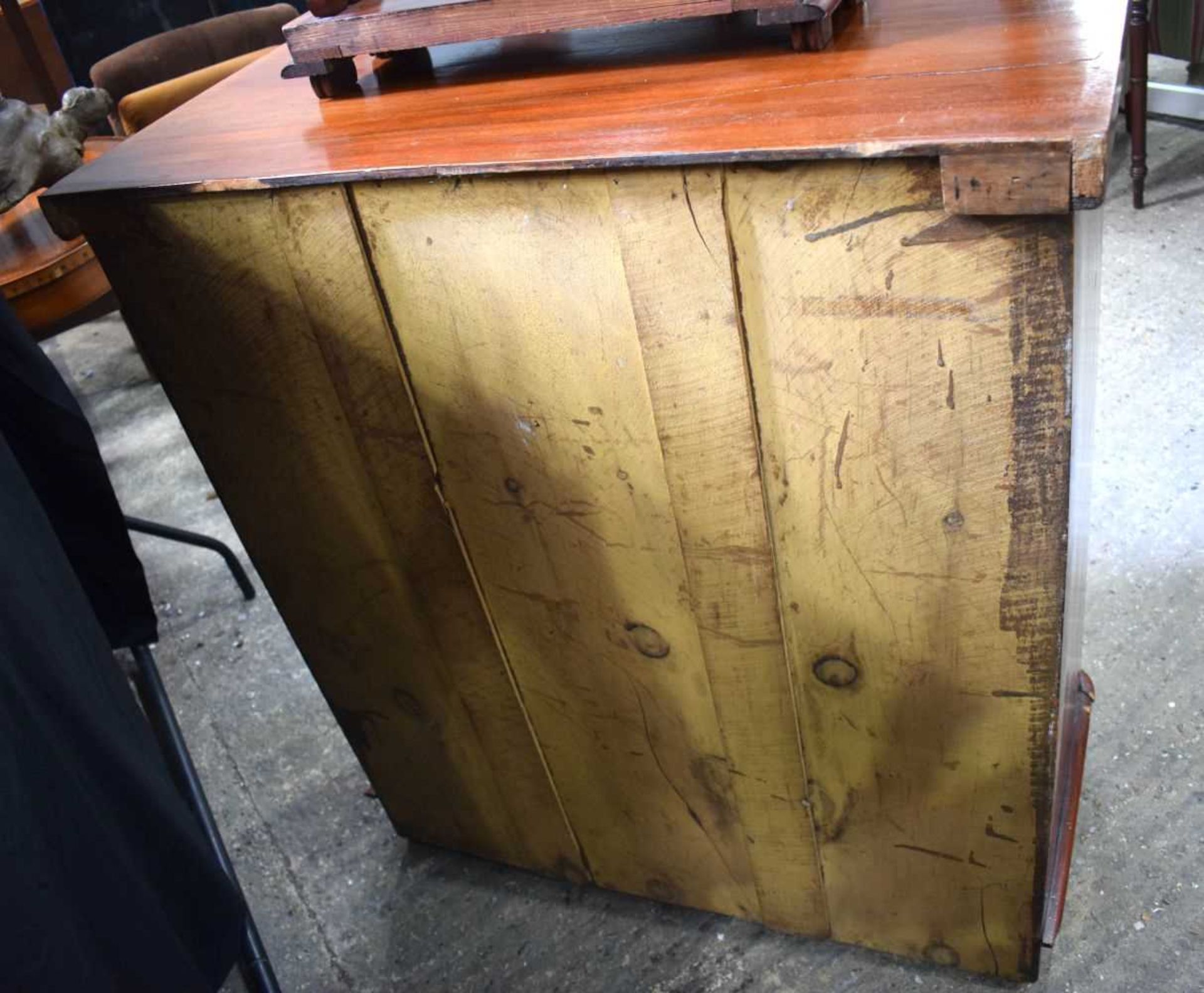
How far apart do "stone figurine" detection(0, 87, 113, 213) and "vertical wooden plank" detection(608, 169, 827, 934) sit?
1361mm

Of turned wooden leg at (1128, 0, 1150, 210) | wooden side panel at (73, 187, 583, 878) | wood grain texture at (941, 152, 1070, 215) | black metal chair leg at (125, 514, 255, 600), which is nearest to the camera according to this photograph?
wood grain texture at (941, 152, 1070, 215)

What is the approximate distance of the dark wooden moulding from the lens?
0.99m

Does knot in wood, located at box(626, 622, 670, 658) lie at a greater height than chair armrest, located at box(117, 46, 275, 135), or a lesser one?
lesser

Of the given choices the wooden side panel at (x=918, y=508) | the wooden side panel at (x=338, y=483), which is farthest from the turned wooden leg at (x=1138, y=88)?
the wooden side panel at (x=338, y=483)

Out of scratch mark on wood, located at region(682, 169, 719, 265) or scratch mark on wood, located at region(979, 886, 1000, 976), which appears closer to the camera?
scratch mark on wood, located at region(682, 169, 719, 265)

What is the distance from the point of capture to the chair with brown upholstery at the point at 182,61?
2703mm

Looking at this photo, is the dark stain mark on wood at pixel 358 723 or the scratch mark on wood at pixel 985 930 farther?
the dark stain mark on wood at pixel 358 723

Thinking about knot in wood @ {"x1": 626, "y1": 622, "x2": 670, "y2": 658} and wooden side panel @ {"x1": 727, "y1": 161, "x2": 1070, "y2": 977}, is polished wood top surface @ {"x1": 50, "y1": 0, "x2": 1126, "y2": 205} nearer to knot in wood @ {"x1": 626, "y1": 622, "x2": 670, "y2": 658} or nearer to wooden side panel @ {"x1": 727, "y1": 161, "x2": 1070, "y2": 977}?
wooden side panel @ {"x1": 727, "y1": 161, "x2": 1070, "y2": 977}

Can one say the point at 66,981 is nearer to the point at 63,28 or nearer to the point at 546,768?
the point at 546,768

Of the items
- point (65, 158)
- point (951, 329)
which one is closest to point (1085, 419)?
point (951, 329)

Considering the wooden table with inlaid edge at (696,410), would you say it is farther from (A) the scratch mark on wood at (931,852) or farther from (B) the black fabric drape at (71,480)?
(B) the black fabric drape at (71,480)

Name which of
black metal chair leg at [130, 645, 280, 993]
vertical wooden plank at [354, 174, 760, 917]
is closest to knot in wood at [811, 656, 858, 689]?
vertical wooden plank at [354, 174, 760, 917]

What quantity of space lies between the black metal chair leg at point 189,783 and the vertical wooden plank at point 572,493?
1.40 ft

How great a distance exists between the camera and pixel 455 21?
1.08 m
